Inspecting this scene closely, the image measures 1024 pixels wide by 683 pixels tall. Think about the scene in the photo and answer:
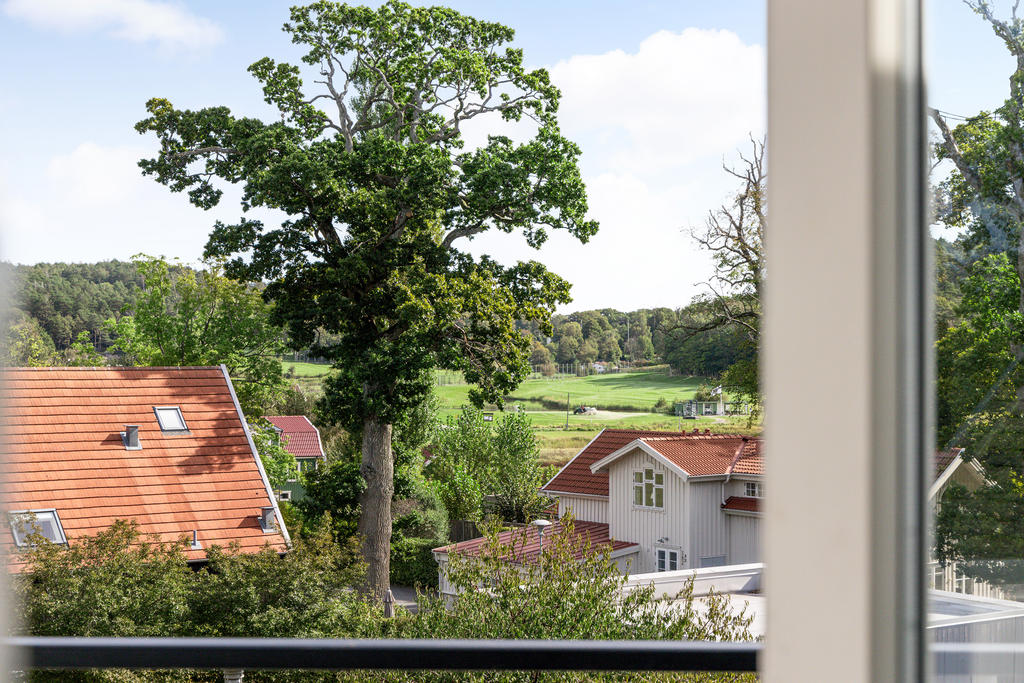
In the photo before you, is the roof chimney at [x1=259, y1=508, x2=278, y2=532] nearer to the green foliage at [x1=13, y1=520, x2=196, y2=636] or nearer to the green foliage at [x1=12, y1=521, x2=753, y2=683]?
the green foliage at [x1=12, y1=521, x2=753, y2=683]

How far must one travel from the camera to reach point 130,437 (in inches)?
207

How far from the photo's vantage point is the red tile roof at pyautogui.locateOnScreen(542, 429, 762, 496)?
201 inches

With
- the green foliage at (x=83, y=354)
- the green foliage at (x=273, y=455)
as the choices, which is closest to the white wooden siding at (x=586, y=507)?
the green foliage at (x=273, y=455)

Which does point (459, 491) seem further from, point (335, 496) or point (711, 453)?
point (711, 453)

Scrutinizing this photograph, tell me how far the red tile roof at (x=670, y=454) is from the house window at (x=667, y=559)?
51cm

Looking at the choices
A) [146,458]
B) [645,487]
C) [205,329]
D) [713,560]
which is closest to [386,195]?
[205,329]

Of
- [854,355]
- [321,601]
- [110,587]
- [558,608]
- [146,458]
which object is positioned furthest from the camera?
[146,458]

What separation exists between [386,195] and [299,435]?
6.16 ft

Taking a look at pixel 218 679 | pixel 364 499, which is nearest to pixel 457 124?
pixel 364 499

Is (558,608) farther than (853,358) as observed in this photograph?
Yes

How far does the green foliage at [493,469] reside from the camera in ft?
17.4

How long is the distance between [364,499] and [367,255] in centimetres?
167

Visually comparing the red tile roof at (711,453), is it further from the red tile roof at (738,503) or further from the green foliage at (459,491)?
the green foliage at (459,491)

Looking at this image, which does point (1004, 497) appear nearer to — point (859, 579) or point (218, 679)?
point (859, 579)
